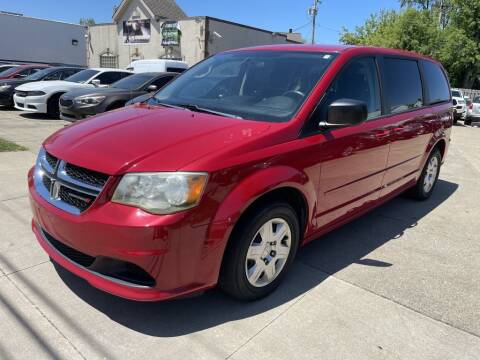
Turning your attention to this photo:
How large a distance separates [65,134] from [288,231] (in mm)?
1768

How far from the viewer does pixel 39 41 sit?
39125 mm

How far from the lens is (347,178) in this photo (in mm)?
3641

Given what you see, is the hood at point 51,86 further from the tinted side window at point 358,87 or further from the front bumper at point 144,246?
the front bumper at point 144,246

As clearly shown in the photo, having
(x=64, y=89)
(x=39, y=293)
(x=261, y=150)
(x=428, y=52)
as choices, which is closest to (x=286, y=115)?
(x=261, y=150)

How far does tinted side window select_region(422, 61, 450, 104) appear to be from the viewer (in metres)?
5.35

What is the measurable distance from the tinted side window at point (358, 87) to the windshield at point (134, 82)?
7732 mm

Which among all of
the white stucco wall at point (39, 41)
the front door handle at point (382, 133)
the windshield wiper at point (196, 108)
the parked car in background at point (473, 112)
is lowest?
the parked car in background at point (473, 112)

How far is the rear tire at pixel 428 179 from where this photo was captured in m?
5.66

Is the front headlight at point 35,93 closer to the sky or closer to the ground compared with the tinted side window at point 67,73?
closer to the ground

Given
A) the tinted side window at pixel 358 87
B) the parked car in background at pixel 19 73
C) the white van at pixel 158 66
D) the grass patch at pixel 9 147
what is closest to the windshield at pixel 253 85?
the tinted side window at pixel 358 87

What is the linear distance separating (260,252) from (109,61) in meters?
33.1

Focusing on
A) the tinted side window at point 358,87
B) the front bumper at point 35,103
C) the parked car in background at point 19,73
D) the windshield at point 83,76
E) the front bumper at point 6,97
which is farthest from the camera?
the parked car in background at point 19,73

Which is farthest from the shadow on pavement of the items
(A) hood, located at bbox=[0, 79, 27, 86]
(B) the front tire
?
(A) hood, located at bbox=[0, 79, 27, 86]

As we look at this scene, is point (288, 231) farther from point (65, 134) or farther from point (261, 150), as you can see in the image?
point (65, 134)
